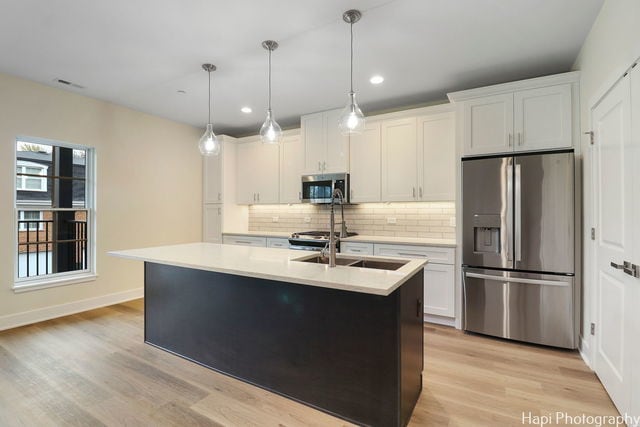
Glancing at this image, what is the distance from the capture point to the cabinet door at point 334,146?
14.1 feet

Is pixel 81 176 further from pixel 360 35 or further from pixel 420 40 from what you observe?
pixel 420 40

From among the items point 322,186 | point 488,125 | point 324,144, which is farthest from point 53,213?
point 488,125

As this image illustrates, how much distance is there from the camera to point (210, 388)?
226cm

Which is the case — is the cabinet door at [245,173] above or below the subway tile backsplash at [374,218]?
above

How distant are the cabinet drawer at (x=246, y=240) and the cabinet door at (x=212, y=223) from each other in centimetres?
18

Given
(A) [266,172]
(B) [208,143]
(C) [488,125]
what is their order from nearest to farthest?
(B) [208,143], (C) [488,125], (A) [266,172]

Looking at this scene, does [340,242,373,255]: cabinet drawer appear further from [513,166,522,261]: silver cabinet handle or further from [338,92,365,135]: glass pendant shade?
[338,92,365,135]: glass pendant shade

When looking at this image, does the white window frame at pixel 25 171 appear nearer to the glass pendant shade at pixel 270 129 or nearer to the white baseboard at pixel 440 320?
the glass pendant shade at pixel 270 129

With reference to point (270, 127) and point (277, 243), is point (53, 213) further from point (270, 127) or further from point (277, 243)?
point (270, 127)

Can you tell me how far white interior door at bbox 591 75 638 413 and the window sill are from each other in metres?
5.22

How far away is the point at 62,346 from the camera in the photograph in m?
2.94

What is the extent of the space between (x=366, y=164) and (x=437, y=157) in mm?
893

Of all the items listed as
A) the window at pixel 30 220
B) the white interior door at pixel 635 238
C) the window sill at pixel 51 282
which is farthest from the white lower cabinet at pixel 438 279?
the window at pixel 30 220

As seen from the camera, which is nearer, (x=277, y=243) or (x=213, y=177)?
(x=277, y=243)
